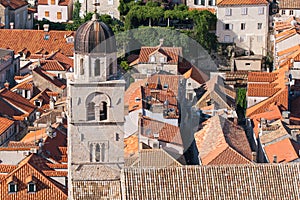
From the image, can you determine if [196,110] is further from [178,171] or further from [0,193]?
[178,171]

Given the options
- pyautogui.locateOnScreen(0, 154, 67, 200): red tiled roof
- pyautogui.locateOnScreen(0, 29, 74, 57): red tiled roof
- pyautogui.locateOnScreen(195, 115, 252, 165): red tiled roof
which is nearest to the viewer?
pyautogui.locateOnScreen(0, 154, 67, 200): red tiled roof

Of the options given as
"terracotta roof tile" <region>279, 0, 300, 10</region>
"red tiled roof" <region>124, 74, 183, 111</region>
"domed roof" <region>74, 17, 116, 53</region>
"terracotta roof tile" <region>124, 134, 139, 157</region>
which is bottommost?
"terracotta roof tile" <region>124, 134, 139, 157</region>

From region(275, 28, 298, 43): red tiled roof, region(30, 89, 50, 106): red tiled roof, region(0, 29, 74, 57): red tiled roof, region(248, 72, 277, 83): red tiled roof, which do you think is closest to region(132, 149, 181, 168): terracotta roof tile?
region(30, 89, 50, 106): red tiled roof

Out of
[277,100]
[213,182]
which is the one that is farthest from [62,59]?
[213,182]

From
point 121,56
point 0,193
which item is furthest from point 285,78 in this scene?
point 0,193

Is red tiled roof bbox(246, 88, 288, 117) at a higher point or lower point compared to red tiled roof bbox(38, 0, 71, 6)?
lower

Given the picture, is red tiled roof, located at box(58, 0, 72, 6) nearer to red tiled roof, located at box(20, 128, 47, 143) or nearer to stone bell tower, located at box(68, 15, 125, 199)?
red tiled roof, located at box(20, 128, 47, 143)

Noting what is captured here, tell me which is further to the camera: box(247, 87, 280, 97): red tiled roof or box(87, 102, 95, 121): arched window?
box(247, 87, 280, 97): red tiled roof
